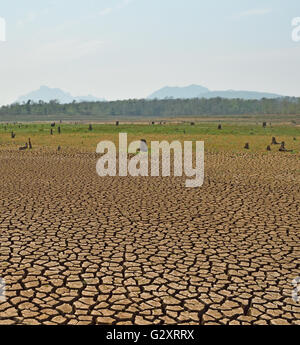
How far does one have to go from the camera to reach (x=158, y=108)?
181125 mm

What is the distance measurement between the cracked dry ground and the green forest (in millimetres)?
148070

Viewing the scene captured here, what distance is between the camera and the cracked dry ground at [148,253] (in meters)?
5.46

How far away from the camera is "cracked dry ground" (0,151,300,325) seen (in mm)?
5457

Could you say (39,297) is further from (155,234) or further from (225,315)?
(155,234)

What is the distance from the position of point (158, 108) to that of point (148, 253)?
176539 millimetres

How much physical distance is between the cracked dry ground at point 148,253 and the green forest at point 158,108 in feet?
486

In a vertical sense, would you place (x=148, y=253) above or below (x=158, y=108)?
below

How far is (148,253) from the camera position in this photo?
766cm

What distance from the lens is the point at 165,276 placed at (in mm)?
6586

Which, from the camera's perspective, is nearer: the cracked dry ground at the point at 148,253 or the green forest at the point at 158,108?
the cracked dry ground at the point at 148,253

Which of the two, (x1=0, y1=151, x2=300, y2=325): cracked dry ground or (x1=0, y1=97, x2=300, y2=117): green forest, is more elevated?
(x1=0, y1=97, x2=300, y2=117): green forest

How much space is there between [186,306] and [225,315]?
0.58 meters

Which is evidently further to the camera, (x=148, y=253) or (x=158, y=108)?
(x=158, y=108)

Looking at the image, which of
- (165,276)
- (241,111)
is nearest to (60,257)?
(165,276)
